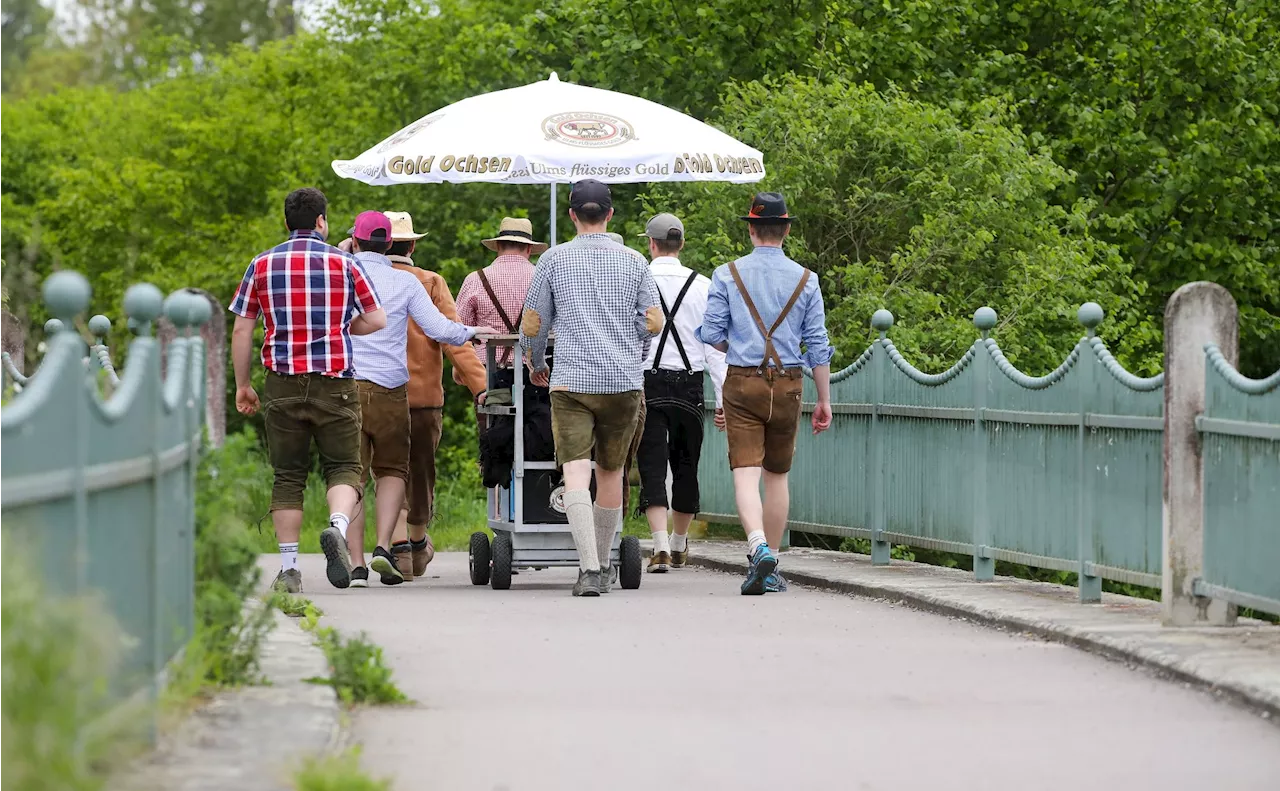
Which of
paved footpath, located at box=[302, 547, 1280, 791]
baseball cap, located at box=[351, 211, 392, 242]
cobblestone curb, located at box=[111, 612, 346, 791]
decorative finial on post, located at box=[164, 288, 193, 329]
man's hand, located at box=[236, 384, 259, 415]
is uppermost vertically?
baseball cap, located at box=[351, 211, 392, 242]

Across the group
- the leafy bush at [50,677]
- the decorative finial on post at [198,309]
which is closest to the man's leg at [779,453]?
the decorative finial on post at [198,309]

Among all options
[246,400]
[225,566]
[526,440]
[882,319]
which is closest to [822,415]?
[882,319]

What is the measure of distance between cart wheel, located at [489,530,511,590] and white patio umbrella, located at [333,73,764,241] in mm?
2323

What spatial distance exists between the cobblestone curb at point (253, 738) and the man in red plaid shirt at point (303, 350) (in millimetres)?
3346

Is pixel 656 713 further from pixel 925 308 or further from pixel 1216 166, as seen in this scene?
pixel 1216 166

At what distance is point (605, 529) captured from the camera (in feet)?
38.4

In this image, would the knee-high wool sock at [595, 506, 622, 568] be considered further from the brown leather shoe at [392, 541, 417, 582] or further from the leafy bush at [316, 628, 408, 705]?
the leafy bush at [316, 628, 408, 705]

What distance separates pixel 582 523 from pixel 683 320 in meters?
2.09

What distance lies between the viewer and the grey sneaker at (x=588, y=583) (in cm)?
1149

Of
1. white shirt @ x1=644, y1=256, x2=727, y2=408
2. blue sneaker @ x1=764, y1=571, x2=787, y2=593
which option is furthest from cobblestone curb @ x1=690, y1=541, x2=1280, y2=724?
white shirt @ x1=644, y1=256, x2=727, y2=408

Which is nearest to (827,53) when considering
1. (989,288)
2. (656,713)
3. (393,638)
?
(989,288)

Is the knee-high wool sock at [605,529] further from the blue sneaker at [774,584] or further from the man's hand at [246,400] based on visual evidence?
the man's hand at [246,400]

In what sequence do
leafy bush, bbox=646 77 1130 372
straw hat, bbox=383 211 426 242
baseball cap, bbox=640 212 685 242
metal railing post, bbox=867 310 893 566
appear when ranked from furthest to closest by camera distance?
leafy bush, bbox=646 77 1130 372
metal railing post, bbox=867 310 893 566
baseball cap, bbox=640 212 685 242
straw hat, bbox=383 211 426 242

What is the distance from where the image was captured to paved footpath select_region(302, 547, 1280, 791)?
20.6 ft
